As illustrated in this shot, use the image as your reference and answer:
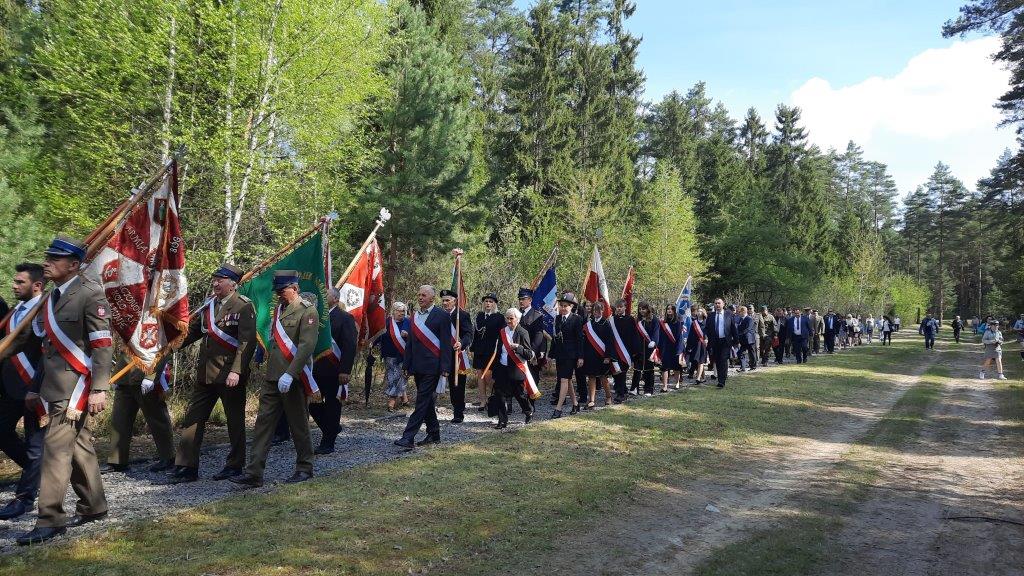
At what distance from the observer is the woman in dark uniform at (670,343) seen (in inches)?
679

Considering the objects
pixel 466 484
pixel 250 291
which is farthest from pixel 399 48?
pixel 466 484

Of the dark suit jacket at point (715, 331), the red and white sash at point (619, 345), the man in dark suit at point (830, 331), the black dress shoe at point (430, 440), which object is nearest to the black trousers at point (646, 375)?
the red and white sash at point (619, 345)

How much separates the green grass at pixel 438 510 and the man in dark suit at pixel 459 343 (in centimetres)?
157

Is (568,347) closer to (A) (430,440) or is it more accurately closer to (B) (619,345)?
(B) (619,345)

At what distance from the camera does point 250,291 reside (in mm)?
9180

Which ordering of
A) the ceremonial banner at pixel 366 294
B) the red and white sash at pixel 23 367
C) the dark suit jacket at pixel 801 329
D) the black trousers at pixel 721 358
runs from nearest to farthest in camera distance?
the red and white sash at pixel 23 367 → the ceremonial banner at pixel 366 294 → the black trousers at pixel 721 358 → the dark suit jacket at pixel 801 329

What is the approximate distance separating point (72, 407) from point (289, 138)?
1355cm

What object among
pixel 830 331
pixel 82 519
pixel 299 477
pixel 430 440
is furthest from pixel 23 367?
pixel 830 331

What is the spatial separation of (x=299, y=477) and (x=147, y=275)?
2.64 metres

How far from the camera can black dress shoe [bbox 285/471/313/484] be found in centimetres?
745

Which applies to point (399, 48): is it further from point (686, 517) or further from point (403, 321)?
point (686, 517)

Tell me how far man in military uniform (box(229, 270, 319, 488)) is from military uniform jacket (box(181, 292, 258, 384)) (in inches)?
14.5

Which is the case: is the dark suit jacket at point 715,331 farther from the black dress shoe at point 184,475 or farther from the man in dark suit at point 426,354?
the black dress shoe at point 184,475

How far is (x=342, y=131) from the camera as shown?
19219mm
